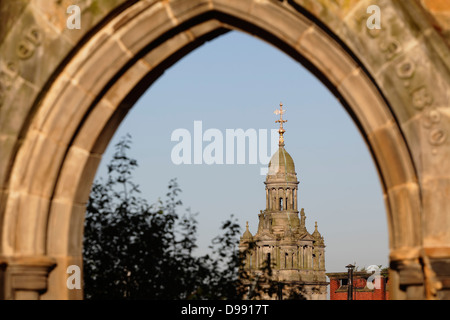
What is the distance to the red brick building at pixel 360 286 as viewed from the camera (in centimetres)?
4600

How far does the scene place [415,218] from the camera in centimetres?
601

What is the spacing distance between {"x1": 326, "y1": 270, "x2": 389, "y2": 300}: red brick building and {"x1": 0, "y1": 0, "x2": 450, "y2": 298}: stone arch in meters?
39.1

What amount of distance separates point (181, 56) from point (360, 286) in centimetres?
4473

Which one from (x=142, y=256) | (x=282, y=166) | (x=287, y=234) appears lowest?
(x=142, y=256)

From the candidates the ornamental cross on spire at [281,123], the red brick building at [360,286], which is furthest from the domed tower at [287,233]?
the red brick building at [360,286]

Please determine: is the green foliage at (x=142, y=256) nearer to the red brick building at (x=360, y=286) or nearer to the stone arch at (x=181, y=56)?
the stone arch at (x=181, y=56)

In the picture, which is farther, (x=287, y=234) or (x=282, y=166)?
(x=287, y=234)

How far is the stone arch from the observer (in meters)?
5.95

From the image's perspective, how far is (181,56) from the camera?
696cm

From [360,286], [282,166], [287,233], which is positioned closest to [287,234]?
[287,233]

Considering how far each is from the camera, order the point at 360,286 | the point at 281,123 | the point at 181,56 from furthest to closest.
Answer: the point at 281,123 < the point at 360,286 < the point at 181,56

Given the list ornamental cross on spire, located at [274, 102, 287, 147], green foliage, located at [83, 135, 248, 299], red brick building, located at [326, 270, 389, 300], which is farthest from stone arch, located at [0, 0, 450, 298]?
ornamental cross on spire, located at [274, 102, 287, 147]

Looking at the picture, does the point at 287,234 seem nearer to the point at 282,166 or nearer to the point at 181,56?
the point at 282,166
